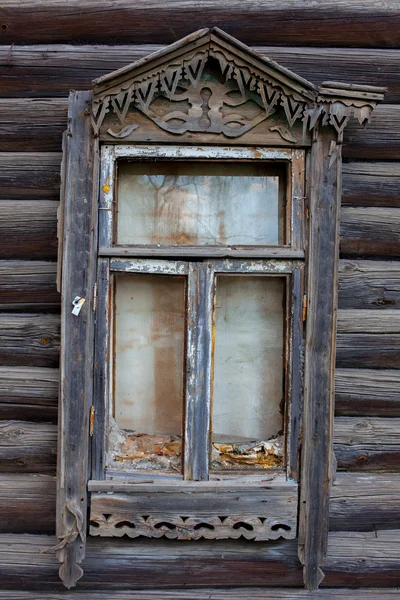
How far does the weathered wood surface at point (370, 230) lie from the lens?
2.20m

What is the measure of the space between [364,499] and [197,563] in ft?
2.36

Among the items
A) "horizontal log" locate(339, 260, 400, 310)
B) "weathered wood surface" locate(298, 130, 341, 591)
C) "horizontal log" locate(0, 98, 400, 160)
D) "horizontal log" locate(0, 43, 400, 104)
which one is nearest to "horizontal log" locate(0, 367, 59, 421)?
"horizontal log" locate(0, 98, 400, 160)

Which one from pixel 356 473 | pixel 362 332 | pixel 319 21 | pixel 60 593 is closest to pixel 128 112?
pixel 319 21

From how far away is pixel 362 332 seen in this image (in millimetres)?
2207

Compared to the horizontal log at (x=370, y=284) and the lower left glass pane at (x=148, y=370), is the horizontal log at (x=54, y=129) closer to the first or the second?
the horizontal log at (x=370, y=284)

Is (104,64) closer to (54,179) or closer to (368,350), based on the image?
(54,179)

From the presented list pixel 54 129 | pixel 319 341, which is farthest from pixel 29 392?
pixel 319 341

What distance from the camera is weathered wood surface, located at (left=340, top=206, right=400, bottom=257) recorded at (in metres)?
2.20

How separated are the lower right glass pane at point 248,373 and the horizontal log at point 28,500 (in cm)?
68

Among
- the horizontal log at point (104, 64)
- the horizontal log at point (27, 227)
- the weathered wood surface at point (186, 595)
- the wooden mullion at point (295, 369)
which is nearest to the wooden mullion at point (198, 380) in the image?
the wooden mullion at point (295, 369)

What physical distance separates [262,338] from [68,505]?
96 centimetres

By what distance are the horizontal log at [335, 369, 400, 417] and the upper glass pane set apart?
616 mm

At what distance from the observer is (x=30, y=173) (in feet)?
7.16

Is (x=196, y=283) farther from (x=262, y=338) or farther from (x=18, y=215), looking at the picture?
(x=18, y=215)
